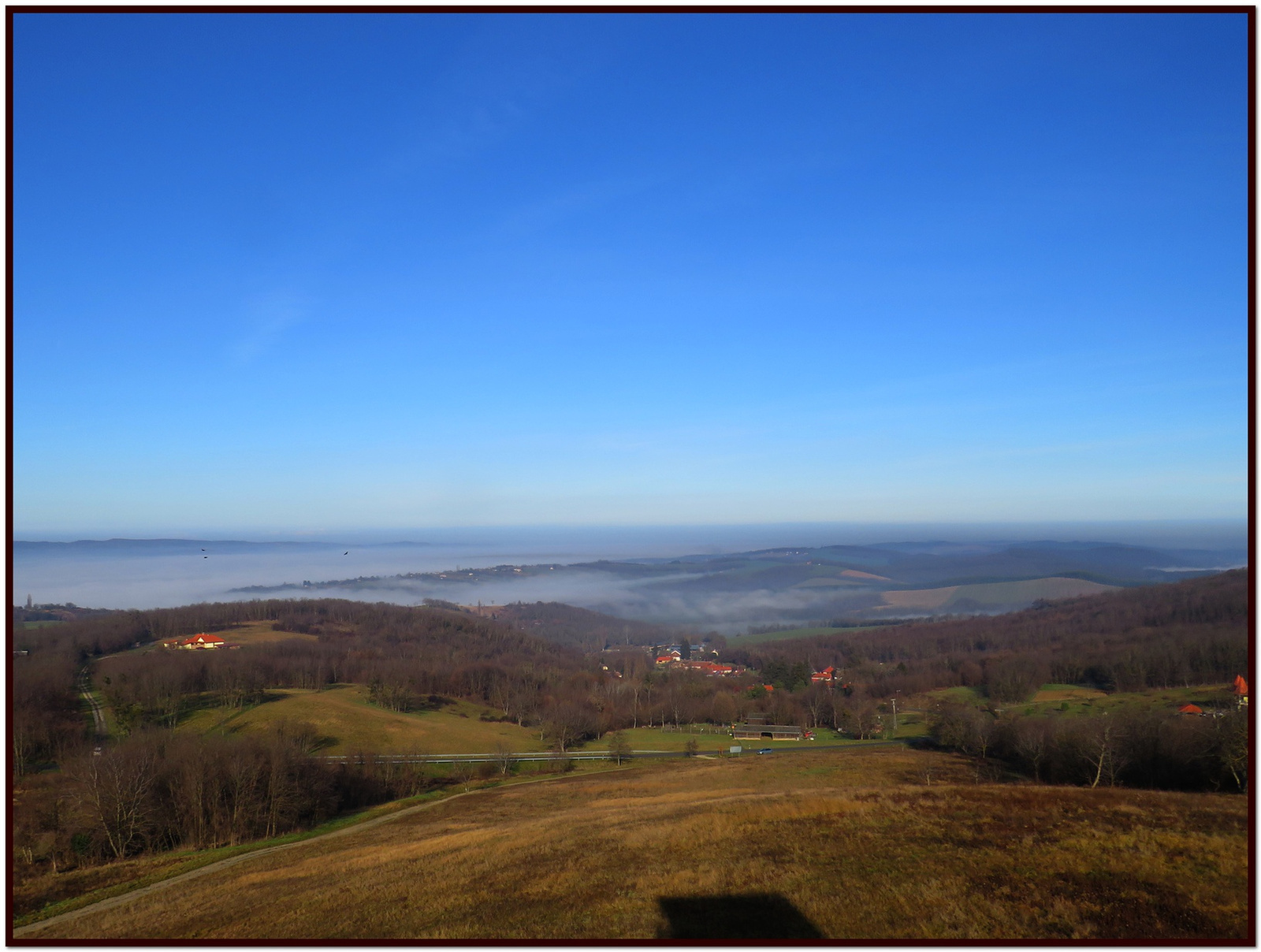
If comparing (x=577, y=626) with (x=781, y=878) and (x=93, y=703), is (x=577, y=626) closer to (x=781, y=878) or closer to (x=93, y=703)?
(x=93, y=703)

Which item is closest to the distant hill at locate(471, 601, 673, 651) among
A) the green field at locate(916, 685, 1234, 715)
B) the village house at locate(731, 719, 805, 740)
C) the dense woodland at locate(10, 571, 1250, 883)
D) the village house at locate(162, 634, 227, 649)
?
the dense woodland at locate(10, 571, 1250, 883)

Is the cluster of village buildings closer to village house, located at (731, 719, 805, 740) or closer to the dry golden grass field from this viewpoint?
village house, located at (731, 719, 805, 740)

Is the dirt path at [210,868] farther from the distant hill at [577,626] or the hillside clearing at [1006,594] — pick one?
the hillside clearing at [1006,594]

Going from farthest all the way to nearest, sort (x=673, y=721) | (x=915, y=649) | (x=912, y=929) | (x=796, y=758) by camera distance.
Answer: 1. (x=915, y=649)
2. (x=673, y=721)
3. (x=796, y=758)
4. (x=912, y=929)

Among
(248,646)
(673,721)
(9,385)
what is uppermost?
(9,385)

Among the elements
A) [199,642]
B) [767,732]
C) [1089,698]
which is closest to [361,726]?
[767,732]

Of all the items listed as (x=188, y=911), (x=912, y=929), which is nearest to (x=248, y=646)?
(x=188, y=911)

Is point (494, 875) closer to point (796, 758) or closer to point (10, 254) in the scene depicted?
point (10, 254)

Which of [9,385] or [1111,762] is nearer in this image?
[9,385]
